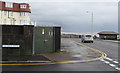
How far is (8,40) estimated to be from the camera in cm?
1411

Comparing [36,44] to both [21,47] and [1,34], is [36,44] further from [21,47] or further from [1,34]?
[1,34]

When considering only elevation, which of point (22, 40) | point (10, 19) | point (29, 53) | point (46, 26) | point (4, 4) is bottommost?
point (29, 53)

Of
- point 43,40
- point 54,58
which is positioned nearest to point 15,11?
point 43,40

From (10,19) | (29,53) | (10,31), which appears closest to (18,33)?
(10,31)

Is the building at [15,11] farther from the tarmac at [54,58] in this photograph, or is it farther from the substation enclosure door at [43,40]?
the tarmac at [54,58]

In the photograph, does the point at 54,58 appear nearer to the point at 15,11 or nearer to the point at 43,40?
the point at 43,40

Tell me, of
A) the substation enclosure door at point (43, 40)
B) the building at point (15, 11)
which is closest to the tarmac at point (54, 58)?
the substation enclosure door at point (43, 40)

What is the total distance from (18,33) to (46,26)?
271cm

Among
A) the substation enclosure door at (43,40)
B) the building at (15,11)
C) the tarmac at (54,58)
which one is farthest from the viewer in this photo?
the building at (15,11)

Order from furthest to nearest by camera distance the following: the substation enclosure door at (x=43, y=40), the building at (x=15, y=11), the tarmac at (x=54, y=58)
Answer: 1. the building at (x=15, y=11)
2. the substation enclosure door at (x=43, y=40)
3. the tarmac at (x=54, y=58)

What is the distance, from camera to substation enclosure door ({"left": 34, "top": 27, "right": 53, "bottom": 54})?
15312mm

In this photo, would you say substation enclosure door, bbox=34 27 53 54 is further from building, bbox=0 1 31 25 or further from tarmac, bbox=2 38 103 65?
building, bbox=0 1 31 25

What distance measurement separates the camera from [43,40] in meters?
15.6

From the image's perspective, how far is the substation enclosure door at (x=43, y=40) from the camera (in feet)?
50.2
